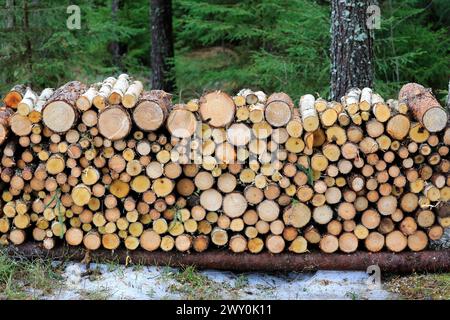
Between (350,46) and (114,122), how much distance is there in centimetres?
280

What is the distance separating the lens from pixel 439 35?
26.6 ft

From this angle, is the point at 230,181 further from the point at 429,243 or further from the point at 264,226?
the point at 429,243

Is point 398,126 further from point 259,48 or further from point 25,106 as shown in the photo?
point 259,48

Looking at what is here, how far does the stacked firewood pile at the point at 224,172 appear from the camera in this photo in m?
4.79

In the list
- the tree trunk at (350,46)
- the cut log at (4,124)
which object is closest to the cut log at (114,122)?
the cut log at (4,124)

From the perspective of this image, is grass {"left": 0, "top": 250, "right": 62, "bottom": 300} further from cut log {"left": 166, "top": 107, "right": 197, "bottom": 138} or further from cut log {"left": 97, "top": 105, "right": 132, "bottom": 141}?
cut log {"left": 166, "top": 107, "right": 197, "bottom": 138}

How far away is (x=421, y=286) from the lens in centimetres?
474

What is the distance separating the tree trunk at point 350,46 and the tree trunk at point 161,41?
459cm

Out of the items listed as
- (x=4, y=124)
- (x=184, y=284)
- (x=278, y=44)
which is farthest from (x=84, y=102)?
(x=278, y=44)

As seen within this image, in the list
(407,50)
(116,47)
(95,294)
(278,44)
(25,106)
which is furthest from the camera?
(116,47)

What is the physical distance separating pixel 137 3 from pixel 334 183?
9415mm

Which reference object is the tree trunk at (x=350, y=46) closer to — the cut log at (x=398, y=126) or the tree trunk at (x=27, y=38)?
the cut log at (x=398, y=126)

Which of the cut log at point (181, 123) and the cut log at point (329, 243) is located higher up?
the cut log at point (181, 123)

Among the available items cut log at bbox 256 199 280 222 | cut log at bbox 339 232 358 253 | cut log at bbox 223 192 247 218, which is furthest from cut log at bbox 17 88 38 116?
cut log at bbox 339 232 358 253
